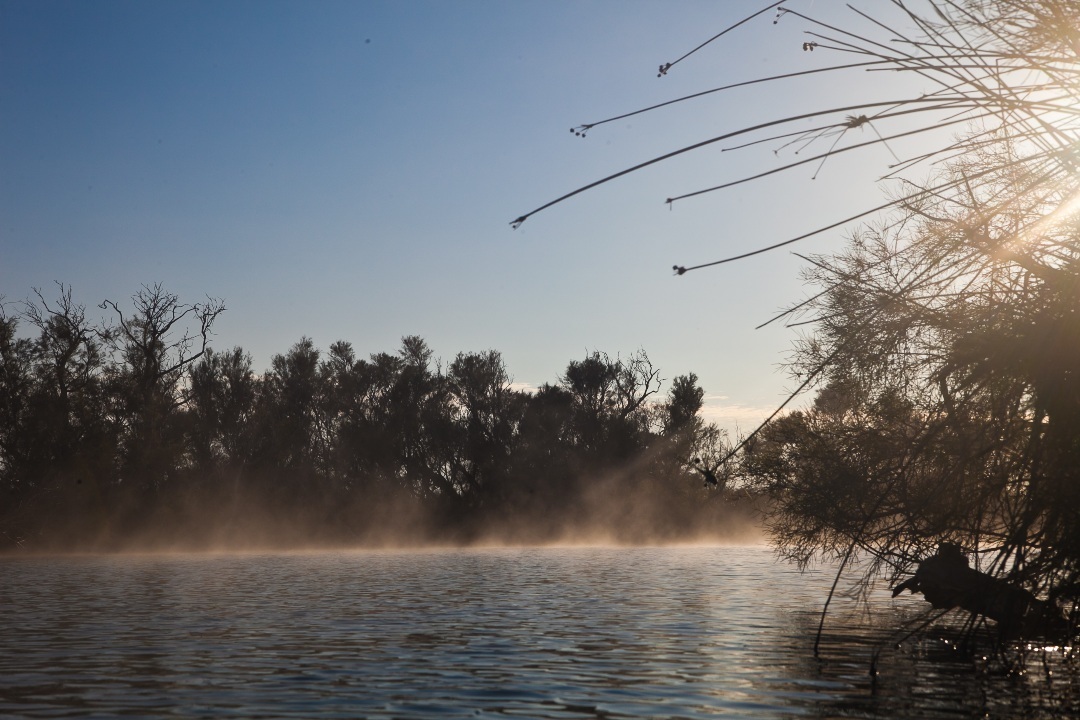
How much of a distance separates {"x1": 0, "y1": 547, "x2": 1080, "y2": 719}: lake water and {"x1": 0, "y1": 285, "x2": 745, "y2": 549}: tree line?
116 ft

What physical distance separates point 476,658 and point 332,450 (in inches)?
2722

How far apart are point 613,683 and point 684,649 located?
138 inches

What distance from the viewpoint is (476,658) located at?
14438 millimetres

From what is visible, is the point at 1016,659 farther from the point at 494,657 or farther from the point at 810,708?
the point at 494,657

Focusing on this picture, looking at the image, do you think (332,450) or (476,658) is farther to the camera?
(332,450)

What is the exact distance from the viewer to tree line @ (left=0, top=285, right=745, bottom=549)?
6122cm

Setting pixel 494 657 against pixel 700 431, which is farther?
pixel 700 431

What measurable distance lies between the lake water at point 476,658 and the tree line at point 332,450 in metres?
35.4

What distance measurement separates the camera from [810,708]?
10.7 metres

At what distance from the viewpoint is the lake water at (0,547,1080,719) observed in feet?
35.4

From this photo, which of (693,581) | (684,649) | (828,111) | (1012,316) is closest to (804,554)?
(693,581)

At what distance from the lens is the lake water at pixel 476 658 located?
10781 millimetres

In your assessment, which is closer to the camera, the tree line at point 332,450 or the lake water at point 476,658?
the lake water at point 476,658

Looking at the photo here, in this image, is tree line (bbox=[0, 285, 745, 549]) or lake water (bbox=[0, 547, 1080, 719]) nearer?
lake water (bbox=[0, 547, 1080, 719])
